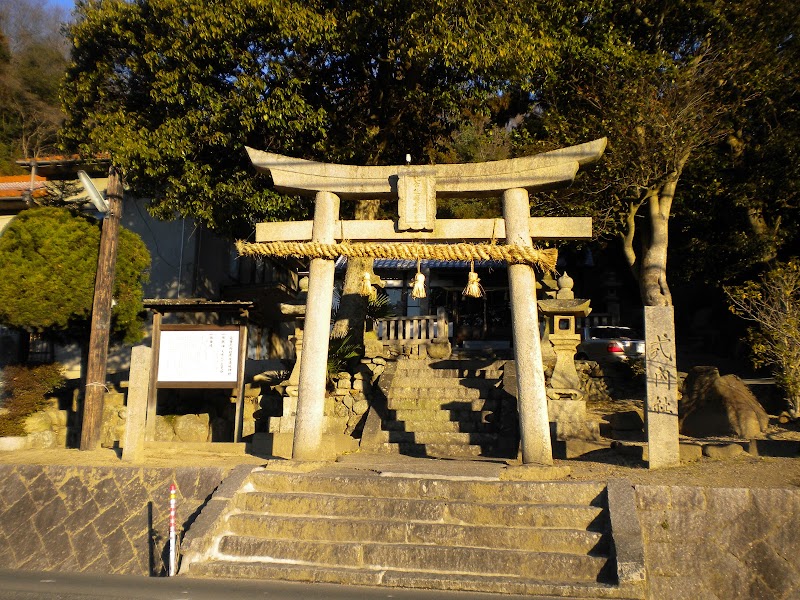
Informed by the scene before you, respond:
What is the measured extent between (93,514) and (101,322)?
202 inches

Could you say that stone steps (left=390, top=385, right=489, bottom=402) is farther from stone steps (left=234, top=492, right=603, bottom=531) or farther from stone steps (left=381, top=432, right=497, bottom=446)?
stone steps (left=234, top=492, right=603, bottom=531)

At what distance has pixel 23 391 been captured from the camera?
49.7ft

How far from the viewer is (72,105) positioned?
15.8m

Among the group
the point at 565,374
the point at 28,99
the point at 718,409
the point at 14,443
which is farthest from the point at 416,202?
the point at 28,99

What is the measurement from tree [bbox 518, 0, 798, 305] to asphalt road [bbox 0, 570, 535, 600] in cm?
1228

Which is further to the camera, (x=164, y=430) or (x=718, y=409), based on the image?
(x=164, y=430)

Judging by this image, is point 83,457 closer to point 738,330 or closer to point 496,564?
point 496,564

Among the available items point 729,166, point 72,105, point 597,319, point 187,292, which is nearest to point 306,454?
point 72,105

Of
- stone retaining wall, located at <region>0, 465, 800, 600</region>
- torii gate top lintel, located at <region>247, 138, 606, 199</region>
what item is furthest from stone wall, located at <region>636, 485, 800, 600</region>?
torii gate top lintel, located at <region>247, 138, 606, 199</region>

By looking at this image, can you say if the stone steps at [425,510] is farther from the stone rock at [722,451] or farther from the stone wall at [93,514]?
the stone rock at [722,451]

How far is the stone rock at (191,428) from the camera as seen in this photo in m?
15.8

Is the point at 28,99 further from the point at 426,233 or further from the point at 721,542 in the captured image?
the point at 721,542

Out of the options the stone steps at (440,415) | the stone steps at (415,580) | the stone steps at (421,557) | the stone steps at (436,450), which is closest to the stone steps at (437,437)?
the stone steps at (436,450)

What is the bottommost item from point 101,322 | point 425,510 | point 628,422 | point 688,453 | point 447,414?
point 425,510
